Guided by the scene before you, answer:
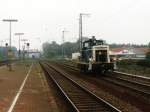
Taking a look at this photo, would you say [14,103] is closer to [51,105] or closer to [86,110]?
[51,105]

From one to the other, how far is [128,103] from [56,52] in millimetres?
167564

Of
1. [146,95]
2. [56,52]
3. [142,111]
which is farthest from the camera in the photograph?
[56,52]

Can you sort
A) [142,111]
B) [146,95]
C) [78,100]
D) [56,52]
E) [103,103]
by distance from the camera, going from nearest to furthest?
1. [142,111]
2. [103,103]
3. [78,100]
4. [146,95]
5. [56,52]

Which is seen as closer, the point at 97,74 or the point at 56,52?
the point at 97,74

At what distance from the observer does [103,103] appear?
1661 cm

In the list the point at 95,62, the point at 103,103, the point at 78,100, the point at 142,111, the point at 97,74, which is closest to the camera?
the point at 142,111

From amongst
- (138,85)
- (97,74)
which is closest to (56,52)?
(97,74)

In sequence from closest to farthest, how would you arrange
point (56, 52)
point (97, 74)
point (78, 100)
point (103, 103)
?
point (103, 103), point (78, 100), point (97, 74), point (56, 52)

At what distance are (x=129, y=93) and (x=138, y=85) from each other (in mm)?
4908

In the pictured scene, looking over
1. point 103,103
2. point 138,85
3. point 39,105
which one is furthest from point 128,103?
point 138,85

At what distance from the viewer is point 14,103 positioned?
690 inches

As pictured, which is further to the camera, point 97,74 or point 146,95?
point 97,74

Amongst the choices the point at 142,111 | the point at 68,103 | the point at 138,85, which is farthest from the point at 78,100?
the point at 138,85

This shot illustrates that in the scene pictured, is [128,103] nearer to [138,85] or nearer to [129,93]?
[129,93]
